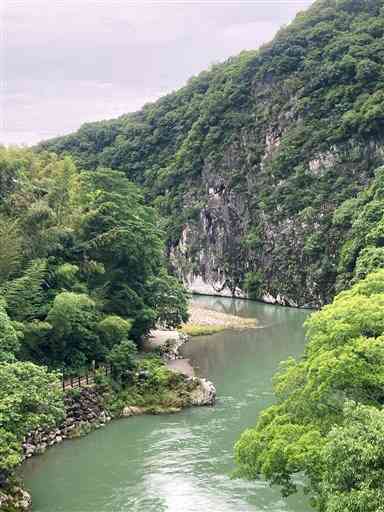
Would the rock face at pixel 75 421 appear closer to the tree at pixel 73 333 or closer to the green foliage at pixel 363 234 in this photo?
the tree at pixel 73 333

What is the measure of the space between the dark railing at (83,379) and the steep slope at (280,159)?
112 ft

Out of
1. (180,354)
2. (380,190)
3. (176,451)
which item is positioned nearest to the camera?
(176,451)

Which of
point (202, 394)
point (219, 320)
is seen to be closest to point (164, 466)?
point (202, 394)

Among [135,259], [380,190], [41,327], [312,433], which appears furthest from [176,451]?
[380,190]

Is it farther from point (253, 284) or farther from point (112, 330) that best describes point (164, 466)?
point (253, 284)

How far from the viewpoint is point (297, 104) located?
72.8m

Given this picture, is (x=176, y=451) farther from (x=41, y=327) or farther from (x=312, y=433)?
(x=312, y=433)

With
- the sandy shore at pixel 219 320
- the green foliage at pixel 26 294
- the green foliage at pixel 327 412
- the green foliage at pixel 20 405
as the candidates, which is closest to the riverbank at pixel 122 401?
the green foliage at pixel 26 294

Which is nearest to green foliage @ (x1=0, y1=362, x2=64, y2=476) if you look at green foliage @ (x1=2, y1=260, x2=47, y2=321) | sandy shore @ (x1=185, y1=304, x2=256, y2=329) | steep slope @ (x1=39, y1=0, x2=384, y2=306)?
green foliage @ (x1=2, y1=260, x2=47, y2=321)

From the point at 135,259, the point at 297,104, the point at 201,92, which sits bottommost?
the point at 135,259

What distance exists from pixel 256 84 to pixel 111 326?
56.7 metres

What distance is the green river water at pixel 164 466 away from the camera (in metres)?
18.8

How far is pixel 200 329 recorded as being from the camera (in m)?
47.4

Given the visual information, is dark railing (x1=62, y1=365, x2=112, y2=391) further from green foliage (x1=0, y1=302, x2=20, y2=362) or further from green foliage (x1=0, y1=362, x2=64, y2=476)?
green foliage (x1=0, y1=362, x2=64, y2=476)
